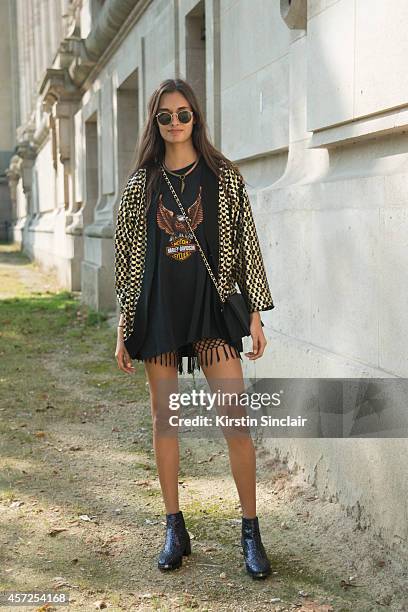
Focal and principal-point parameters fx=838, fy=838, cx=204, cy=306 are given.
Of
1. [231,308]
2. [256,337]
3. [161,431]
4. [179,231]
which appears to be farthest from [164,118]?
[161,431]

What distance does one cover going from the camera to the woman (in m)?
3.55

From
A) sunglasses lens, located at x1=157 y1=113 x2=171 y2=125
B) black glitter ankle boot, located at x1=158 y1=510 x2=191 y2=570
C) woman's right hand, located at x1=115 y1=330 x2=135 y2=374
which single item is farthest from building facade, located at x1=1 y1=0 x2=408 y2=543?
woman's right hand, located at x1=115 y1=330 x2=135 y2=374

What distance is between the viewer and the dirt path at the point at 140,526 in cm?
359

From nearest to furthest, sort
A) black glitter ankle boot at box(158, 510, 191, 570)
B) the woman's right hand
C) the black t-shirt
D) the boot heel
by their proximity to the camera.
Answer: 1. the black t-shirt
2. the woman's right hand
3. black glitter ankle boot at box(158, 510, 191, 570)
4. the boot heel

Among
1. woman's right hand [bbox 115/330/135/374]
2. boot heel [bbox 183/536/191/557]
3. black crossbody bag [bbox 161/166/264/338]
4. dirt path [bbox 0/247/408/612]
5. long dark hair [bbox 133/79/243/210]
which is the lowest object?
dirt path [bbox 0/247/408/612]

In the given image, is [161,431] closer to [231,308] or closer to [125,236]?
[231,308]

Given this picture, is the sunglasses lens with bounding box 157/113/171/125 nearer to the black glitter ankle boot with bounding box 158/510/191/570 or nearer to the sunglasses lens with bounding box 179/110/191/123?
the sunglasses lens with bounding box 179/110/191/123

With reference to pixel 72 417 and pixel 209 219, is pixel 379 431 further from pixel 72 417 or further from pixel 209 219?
pixel 72 417

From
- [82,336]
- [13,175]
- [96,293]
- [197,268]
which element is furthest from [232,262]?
[13,175]

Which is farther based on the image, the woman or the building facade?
the building facade

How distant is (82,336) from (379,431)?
7364 mm

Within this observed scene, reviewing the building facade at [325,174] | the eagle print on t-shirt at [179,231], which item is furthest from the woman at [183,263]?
the building facade at [325,174]

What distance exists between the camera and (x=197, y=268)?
3549 mm

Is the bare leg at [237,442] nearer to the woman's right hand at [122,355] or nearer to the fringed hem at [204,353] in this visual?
the fringed hem at [204,353]
